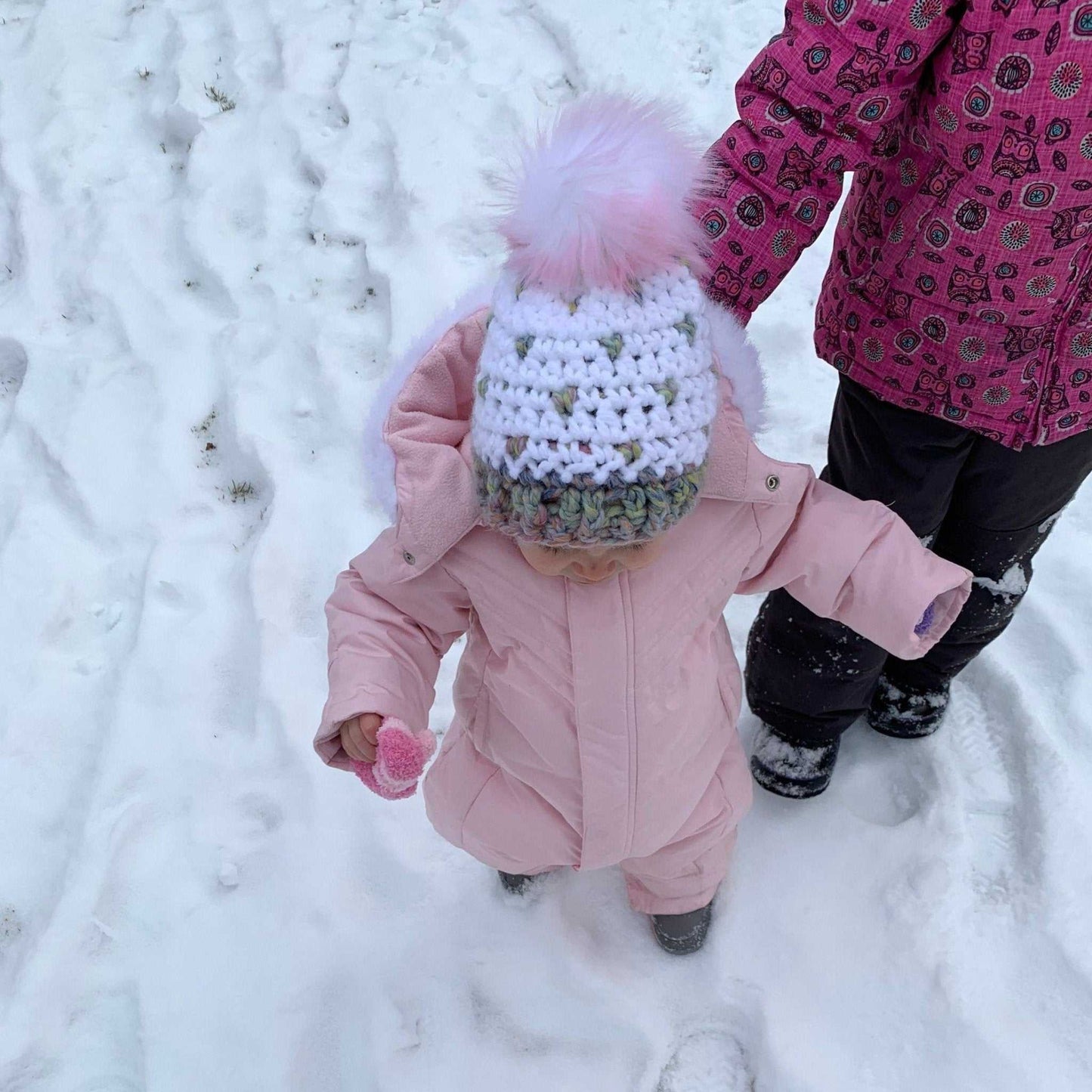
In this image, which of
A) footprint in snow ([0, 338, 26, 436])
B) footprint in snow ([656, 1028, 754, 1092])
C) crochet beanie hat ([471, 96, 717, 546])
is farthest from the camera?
footprint in snow ([0, 338, 26, 436])

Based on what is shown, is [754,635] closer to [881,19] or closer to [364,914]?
[364,914]

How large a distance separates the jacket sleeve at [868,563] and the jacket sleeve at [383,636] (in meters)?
0.39

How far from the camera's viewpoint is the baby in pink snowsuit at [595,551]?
2.86ft

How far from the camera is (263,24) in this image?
3.41 m

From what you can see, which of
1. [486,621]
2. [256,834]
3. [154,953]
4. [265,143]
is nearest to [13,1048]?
[154,953]

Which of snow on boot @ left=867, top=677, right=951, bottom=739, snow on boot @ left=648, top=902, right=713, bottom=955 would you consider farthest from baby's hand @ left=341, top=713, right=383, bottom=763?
snow on boot @ left=867, top=677, right=951, bottom=739

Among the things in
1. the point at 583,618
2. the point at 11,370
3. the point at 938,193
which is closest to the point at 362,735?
the point at 583,618

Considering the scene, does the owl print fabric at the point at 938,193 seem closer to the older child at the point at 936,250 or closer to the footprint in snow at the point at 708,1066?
the older child at the point at 936,250

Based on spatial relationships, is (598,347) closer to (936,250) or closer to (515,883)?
(936,250)

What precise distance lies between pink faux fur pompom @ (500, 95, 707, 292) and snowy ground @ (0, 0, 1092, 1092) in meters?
1.08

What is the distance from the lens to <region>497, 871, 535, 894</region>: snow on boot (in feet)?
5.08

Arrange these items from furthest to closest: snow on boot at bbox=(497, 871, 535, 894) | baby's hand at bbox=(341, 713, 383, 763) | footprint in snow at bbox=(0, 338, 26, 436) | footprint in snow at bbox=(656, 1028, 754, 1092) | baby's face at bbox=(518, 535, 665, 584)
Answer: footprint in snow at bbox=(0, 338, 26, 436), snow on boot at bbox=(497, 871, 535, 894), footprint in snow at bbox=(656, 1028, 754, 1092), baby's hand at bbox=(341, 713, 383, 763), baby's face at bbox=(518, 535, 665, 584)

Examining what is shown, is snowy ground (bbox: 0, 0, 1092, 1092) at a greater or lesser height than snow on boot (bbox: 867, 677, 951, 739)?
lesser

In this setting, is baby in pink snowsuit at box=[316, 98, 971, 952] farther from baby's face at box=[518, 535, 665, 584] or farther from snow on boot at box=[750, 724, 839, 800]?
snow on boot at box=[750, 724, 839, 800]
